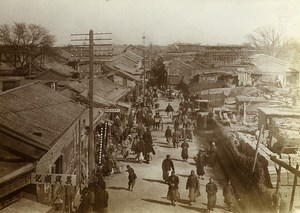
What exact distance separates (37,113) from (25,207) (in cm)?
229

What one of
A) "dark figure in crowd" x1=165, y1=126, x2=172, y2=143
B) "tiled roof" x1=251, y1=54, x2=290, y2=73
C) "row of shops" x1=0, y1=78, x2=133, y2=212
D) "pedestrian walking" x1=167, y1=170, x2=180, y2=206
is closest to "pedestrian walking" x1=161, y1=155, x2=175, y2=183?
"pedestrian walking" x1=167, y1=170, x2=180, y2=206

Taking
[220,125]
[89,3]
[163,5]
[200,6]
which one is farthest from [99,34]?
[220,125]

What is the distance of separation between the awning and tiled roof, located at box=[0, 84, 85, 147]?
2.62 feet

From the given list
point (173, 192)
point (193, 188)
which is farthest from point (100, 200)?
point (193, 188)

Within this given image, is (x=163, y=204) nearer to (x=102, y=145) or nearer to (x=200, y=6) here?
(x=102, y=145)

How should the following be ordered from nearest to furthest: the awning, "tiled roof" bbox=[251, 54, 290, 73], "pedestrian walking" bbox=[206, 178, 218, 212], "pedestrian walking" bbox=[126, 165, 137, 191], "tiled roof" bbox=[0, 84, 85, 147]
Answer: the awning, "tiled roof" bbox=[0, 84, 85, 147], "pedestrian walking" bbox=[206, 178, 218, 212], "pedestrian walking" bbox=[126, 165, 137, 191], "tiled roof" bbox=[251, 54, 290, 73]

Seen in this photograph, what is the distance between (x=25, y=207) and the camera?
450 centimetres

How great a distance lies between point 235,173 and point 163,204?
2038 millimetres

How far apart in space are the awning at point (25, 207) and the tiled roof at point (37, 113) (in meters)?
0.80

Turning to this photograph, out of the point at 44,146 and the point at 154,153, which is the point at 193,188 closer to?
the point at 154,153

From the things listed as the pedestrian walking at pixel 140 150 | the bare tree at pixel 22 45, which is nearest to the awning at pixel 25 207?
the pedestrian walking at pixel 140 150

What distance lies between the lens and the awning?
4379 millimetres

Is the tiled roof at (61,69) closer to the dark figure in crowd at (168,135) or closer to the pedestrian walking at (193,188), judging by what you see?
the dark figure in crowd at (168,135)

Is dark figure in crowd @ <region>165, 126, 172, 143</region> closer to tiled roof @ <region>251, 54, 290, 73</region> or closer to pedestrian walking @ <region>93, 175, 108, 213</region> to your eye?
tiled roof @ <region>251, 54, 290, 73</region>
